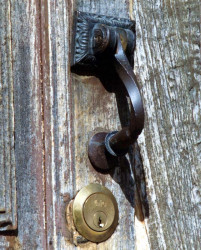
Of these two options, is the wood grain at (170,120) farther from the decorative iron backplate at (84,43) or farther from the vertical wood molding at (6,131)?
the vertical wood molding at (6,131)

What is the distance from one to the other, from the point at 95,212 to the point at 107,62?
0.29 m

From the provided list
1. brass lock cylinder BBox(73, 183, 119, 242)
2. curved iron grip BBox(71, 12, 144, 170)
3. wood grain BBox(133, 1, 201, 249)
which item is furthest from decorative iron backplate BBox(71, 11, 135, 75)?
brass lock cylinder BBox(73, 183, 119, 242)

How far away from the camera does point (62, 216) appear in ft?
3.21

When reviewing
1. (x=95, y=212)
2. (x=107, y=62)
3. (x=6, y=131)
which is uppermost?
(x=107, y=62)

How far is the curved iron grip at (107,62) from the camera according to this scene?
98 cm

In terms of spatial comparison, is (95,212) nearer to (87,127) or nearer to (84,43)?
(87,127)

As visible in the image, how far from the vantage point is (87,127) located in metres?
1.03

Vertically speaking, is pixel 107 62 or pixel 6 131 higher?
pixel 107 62

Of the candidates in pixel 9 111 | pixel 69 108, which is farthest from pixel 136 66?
pixel 9 111

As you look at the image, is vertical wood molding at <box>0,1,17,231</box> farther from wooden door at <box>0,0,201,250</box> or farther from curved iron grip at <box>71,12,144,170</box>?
curved iron grip at <box>71,12,144,170</box>

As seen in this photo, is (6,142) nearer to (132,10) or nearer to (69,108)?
(69,108)

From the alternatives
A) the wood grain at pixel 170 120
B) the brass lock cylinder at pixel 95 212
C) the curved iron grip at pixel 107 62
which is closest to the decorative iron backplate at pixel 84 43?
the curved iron grip at pixel 107 62

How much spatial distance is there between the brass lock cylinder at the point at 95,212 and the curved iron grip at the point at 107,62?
5 cm

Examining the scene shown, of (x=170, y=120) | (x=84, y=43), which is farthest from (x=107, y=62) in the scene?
(x=170, y=120)
